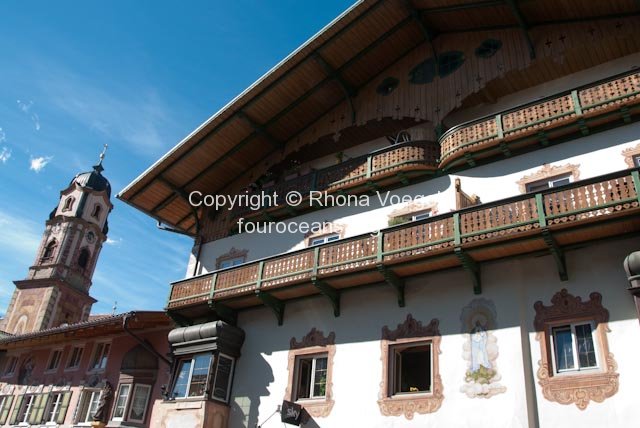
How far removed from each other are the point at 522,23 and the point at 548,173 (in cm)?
589

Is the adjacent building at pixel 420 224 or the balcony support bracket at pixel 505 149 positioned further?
the balcony support bracket at pixel 505 149

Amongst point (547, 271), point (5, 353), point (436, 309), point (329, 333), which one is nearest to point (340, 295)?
point (329, 333)

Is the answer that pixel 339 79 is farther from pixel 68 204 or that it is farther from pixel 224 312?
pixel 68 204

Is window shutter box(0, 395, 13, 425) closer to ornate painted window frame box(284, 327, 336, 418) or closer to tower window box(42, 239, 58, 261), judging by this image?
ornate painted window frame box(284, 327, 336, 418)

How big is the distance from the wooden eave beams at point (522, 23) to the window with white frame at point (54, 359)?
25.1m

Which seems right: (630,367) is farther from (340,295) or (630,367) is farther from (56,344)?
(56,344)

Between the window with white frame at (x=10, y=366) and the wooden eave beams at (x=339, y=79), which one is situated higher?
the wooden eave beams at (x=339, y=79)

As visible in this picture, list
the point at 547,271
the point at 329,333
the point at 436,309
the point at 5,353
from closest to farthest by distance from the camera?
the point at 547,271, the point at 436,309, the point at 329,333, the point at 5,353

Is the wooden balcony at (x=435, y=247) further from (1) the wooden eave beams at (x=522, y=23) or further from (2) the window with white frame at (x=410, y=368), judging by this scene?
(1) the wooden eave beams at (x=522, y=23)

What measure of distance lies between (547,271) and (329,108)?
13.1 meters

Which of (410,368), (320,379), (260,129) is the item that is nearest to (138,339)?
(320,379)

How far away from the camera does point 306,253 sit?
20938 mm

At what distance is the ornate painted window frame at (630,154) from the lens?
56.5ft

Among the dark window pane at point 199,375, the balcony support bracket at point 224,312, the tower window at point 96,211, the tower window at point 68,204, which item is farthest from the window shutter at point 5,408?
the tower window at point 96,211
